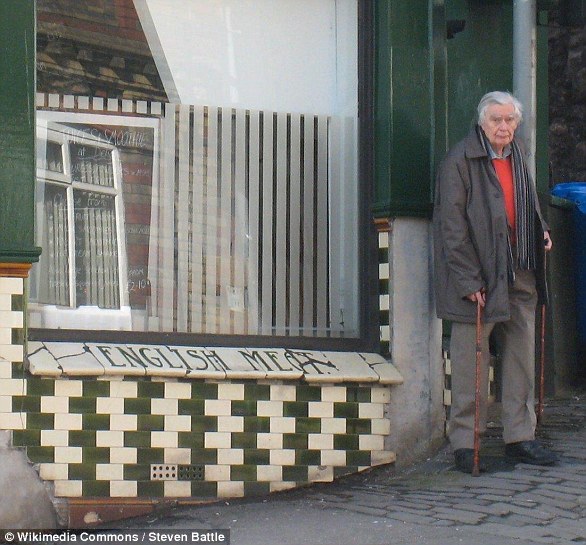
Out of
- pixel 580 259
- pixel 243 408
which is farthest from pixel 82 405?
pixel 580 259

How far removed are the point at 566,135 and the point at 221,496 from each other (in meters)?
6.46

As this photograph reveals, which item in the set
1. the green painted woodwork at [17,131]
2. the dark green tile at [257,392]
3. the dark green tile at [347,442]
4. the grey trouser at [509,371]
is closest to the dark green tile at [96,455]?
the dark green tile at [257,392]

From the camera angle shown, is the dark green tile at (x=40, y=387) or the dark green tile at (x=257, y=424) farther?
the dark green tile at (x=257, y=424)

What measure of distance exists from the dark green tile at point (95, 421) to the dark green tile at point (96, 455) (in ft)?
0.32

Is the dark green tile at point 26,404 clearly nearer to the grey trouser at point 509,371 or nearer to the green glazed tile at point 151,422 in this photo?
the green glazed tile at point 151,422

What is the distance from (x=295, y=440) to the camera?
6.70m

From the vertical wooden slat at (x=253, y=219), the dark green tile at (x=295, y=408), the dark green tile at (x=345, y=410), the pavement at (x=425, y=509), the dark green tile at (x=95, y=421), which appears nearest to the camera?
the pavement at (x=425, y=509)

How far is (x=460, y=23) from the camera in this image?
25.5 ft

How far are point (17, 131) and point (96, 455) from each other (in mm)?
1568

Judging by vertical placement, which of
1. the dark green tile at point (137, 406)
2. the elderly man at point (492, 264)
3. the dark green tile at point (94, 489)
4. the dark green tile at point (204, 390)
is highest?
the elderly man at point (492, 264)

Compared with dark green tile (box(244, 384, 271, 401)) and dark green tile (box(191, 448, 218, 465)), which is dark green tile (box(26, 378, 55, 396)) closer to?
dark green tile (box(191, 448, 218, 465))

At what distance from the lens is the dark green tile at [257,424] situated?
661 centimetres

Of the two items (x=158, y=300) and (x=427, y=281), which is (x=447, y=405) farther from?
(x=158, y=300)

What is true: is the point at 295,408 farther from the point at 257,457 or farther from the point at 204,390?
the point at 204,390
